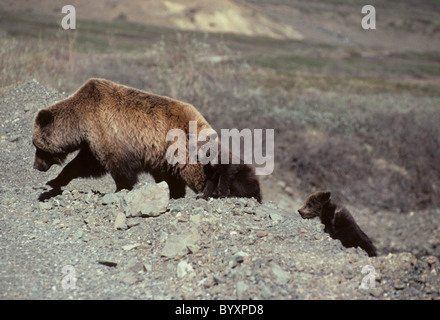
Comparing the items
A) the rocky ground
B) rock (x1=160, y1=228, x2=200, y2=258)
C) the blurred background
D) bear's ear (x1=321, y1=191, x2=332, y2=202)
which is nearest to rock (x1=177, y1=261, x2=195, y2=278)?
the rocky ground

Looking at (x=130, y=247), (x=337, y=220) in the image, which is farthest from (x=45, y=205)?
(x=337, y=220)

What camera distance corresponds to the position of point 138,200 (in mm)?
6086

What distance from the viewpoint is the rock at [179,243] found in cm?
532

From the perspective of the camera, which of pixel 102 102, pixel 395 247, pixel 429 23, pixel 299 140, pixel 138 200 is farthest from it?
pixel 429 23

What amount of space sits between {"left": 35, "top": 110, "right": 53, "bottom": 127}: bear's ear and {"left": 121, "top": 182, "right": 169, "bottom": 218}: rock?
1.96 meters

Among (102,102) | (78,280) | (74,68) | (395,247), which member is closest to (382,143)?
(395,247)

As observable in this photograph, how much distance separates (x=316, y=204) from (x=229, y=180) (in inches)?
101

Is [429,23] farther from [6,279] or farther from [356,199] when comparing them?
[6,279]

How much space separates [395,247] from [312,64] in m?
38.9

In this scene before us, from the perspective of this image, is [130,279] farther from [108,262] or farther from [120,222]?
[120,222]

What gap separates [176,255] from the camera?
17.4 feet

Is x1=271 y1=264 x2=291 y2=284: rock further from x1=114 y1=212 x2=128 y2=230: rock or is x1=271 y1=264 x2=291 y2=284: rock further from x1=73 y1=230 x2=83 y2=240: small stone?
x1=73 y1=230 x2=83 y2=240: small stone

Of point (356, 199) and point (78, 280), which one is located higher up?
point (78, 280)

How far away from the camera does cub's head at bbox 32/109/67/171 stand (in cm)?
714
